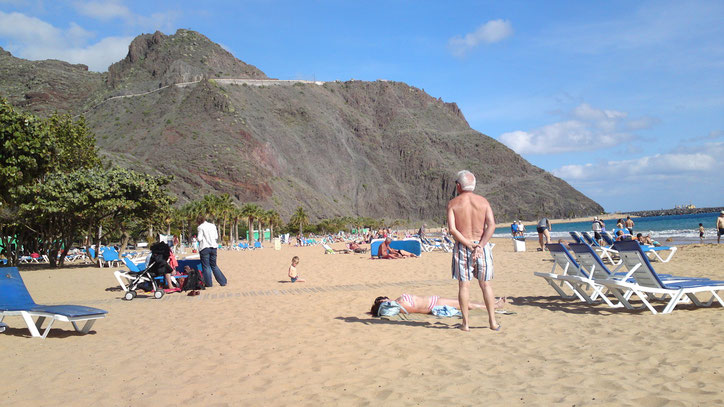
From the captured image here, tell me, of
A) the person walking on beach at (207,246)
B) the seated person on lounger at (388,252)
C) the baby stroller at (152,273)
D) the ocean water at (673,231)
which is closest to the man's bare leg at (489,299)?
the baby stroller at (152,273)

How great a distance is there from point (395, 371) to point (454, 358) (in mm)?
621

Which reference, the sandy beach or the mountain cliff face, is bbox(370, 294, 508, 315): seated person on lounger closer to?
the sandy beach

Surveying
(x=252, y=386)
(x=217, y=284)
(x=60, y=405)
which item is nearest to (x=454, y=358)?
(x=252, y=386)

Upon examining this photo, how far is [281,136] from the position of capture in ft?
296

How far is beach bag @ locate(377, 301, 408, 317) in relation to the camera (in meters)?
6.61

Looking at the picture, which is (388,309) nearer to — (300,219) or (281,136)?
(300,219)

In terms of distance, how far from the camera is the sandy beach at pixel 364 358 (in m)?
3.55

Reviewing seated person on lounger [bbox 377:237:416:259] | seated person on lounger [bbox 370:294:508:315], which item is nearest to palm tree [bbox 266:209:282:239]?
seated person on lounger [bbox 377:237:416:259]

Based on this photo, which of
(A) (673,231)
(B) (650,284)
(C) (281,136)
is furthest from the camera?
(C) (281,136)

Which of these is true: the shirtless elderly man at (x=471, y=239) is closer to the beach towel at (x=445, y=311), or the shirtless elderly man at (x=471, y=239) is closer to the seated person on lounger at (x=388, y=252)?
the beach towel at (x=445, y=311)

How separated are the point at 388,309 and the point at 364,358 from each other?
6.63ft

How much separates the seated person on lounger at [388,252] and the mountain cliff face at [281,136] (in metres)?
51.9

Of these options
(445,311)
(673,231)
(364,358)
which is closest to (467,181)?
(445,311)

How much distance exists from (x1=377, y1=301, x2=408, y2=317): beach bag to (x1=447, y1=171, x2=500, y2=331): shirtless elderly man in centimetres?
123
